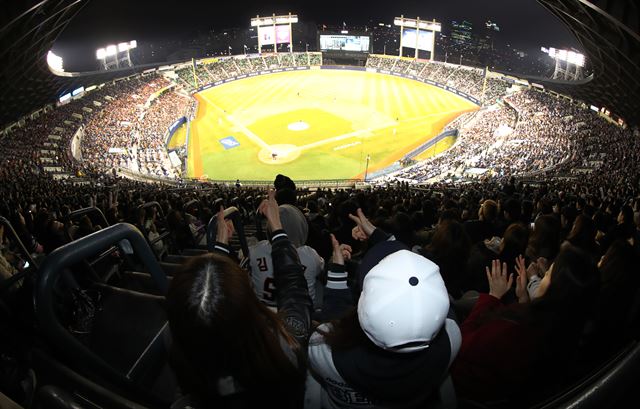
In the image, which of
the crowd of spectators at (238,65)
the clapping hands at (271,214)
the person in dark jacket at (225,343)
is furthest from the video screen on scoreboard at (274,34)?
the person in dark jacket at (225,343)

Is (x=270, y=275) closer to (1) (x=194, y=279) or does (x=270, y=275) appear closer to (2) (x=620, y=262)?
(1) (x=194, y=279)

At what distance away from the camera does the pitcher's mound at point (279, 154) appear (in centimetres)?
4060

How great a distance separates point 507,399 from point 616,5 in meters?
20.3

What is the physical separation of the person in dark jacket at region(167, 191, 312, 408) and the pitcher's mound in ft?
127

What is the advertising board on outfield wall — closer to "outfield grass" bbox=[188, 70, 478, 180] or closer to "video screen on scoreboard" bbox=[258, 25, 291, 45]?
"outfield grass" bbox=[188, 70, 478, 180]

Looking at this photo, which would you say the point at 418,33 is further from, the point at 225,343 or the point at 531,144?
the point at 225,343

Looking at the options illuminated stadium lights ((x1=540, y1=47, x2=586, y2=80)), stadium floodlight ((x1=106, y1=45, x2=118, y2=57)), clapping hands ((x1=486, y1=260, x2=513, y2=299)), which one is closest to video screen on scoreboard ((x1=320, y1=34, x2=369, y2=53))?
illuminated stadium lights ((x1=540, y1=47, x2=586, y2=80))

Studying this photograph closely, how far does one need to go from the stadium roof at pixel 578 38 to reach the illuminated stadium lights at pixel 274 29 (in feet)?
142

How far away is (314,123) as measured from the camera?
4975cm

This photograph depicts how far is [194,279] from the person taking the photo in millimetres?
1778

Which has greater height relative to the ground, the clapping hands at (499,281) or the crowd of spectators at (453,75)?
Result: the clapping hands at (499,281)

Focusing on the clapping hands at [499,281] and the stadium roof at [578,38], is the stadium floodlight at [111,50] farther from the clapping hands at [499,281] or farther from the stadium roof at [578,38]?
the clapping hands at [499,281]

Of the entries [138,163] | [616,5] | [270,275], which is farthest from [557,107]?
[270,275]

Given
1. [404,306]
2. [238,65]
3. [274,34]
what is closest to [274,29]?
[274,34]
